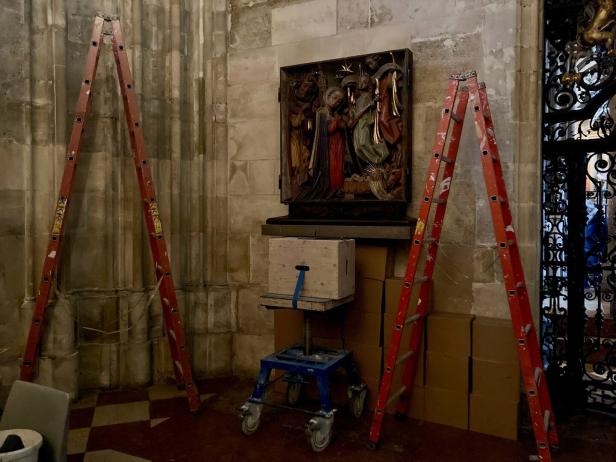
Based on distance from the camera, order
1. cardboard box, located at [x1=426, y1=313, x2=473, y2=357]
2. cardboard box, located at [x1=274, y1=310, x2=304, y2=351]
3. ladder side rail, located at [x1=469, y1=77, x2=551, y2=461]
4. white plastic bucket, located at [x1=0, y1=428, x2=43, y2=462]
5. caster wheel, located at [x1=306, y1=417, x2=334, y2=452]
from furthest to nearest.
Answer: cardboard box, located at [x1=274, y1=310, x2=304, y2=351]
cardboard box, located at [x1=426, y1=313, x2=473, y2=357]
caster wheel, located at [x1=306, y1=417, x2=334, y2=452]
ladder side rail, located at [x1=469, y1=77, x2=551, y2=461]
white plastic bucket, located at [x1=0, y1=428, x2=43, y2=462]

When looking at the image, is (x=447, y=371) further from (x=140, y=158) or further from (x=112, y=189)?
(x=112, y=189)

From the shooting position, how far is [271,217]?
12.9 feet

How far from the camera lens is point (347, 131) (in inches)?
140

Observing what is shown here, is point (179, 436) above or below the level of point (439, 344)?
below

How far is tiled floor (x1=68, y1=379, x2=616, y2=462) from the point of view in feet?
9.23

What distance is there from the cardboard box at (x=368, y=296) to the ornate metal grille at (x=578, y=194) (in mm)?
1036

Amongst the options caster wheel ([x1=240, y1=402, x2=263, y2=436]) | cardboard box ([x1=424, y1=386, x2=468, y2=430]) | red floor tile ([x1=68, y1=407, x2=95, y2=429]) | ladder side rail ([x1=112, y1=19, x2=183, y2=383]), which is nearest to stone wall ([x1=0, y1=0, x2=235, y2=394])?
red floor tile ([x1=68, y1=407, x2=95, y2=429])

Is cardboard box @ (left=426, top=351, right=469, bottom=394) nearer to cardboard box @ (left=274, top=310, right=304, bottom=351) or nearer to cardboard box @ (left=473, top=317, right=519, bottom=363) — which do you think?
cardboard box @ (left=473, top=317, right=519, bottom=363)

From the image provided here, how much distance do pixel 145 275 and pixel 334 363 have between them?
5.23 feet

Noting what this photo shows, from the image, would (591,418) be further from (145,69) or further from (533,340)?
(145,69)

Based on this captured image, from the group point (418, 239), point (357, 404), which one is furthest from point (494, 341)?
point (357, 404)

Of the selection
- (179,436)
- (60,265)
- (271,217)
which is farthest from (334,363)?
(60,265)

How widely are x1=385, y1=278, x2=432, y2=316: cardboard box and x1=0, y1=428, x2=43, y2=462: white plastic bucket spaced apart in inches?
Result: 79.9

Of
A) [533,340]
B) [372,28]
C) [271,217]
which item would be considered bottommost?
[533,340]
